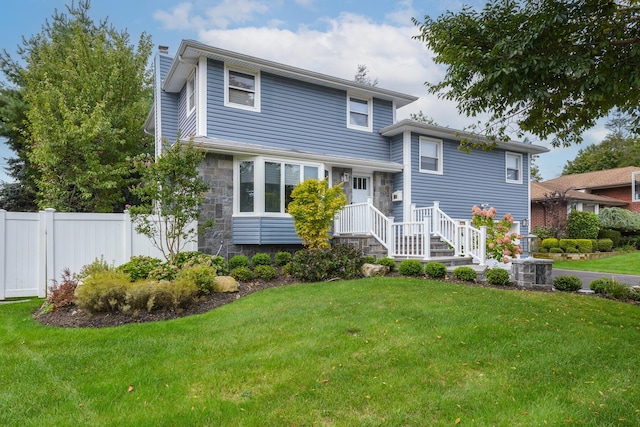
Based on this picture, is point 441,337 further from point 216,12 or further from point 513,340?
point 216,12

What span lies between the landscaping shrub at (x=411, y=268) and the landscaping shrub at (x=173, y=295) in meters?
4.59

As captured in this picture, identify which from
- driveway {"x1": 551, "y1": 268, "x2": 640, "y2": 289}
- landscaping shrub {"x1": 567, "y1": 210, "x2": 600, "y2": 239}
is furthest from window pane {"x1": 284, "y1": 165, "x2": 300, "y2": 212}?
landscaping shrub {"x1": 567, "y1": 210, "x2": 600, "y2": 239}

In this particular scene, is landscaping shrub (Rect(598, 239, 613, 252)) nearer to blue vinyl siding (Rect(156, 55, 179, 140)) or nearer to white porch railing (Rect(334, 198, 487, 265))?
white porch railing (Rect(334, 198, 487, 265))

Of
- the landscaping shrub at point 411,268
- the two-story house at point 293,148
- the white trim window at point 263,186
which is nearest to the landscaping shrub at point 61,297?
the two-story house at point 293,148

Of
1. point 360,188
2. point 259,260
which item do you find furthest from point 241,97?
point 259,260

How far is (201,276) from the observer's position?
246 inches

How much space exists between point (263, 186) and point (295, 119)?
272 centimetres

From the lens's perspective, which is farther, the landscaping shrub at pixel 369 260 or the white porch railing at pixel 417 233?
the white porch railing at pixel 417 233

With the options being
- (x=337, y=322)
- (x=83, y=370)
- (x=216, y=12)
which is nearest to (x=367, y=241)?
(x=337, y=322)

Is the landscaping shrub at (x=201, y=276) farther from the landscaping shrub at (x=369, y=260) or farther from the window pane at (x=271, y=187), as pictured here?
the landscaping shrub at (x=369, y=260)

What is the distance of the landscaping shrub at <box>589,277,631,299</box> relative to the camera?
6570 millimetres

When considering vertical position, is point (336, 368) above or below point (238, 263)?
below

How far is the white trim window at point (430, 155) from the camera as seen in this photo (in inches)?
490

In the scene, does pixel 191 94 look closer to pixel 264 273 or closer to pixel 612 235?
pixel 264 273
